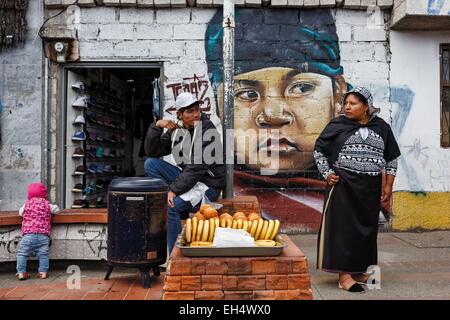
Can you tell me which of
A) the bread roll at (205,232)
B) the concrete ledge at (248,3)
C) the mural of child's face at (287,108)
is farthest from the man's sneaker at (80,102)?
the bread roll at (205,232)

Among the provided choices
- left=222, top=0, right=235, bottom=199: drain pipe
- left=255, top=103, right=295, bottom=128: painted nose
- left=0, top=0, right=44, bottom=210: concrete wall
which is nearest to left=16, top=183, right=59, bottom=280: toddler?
left=222, top=0, right=235, bottom=199: drain pipe

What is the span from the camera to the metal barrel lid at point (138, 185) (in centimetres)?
479

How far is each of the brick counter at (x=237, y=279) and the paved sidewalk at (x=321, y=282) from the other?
179 centimetres

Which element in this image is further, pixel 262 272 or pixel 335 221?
pixel 335 221

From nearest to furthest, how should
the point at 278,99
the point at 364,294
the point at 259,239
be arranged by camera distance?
the point at 259,239, the point at 364,294, the point at 278,99

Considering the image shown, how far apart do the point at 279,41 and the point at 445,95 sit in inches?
116

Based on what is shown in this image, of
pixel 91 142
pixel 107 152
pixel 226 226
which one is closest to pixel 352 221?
pixel 226 226

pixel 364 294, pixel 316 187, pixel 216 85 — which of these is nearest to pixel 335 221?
pixel 364 294

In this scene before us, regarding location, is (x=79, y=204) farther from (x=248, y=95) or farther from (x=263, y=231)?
(x=263, y=231)

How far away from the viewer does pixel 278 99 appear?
26.5ft

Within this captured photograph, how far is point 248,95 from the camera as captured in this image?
8.09 meters
